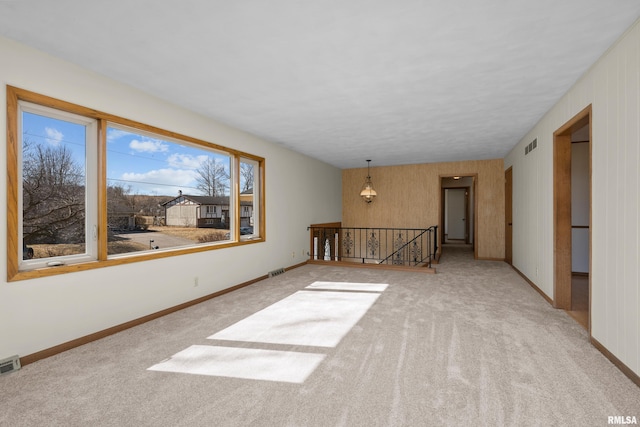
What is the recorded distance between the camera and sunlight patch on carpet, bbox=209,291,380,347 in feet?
9.38

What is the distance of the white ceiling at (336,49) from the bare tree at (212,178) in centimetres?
80

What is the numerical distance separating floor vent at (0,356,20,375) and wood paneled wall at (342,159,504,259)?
7618mm

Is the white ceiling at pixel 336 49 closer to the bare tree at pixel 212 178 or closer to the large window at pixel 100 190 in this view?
the large window at pixel 100 190

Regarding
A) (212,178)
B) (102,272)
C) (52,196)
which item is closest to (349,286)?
(212,178)

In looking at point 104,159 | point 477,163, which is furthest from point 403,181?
point 104,159

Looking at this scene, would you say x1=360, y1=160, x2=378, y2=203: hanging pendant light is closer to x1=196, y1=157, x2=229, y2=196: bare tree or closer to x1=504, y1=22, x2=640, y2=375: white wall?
x1=196, y1=157, x2=229, y2=196: bare tree

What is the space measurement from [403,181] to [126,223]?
6.80m

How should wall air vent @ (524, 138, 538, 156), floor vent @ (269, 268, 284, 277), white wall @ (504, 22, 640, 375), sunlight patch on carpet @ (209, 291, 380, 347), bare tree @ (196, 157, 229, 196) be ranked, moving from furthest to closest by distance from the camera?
floor vent @ (269, 268, 284, 277), wall air vent @ (524, 138, 538, 156), bare tree @ (196, 157, 229, 196), sunlight patch on carpet @ (209, 291, 380, 347), white wall @ (504, 22, 640, 375)

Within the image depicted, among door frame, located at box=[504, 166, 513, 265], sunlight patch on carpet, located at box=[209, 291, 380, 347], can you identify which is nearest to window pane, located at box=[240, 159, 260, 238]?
sunlight patch on carpet, located at box=[209, 291, 380, 347]

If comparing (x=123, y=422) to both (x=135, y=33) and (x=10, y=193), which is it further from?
(x=135, y=33)

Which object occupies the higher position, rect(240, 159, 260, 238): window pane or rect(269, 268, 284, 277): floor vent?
rect(240, 159, 260, 238): window pane

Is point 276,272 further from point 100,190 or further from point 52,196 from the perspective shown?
point 52,196

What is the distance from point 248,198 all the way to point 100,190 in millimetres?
2509

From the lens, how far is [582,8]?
194cm
